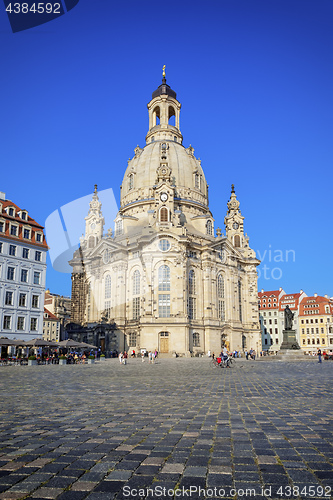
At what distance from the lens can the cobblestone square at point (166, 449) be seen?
4.88 m

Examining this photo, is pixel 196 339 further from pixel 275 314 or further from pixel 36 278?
pixel 275 314

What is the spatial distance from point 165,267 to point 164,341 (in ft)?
38.4

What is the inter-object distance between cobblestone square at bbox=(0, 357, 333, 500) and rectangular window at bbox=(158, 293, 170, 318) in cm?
5081

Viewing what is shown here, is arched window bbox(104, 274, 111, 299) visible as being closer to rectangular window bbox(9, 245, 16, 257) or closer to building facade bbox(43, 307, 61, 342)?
rectangular window bbox(9, 245, 16, 257)

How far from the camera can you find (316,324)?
346ft

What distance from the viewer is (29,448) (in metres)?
6.84

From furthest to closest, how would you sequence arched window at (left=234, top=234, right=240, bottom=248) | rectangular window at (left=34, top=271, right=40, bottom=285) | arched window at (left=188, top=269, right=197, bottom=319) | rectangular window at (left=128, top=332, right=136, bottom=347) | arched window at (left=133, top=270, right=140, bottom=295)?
1. arched window at (left=234, top=234, right=240, bottom=248)
2. arched window at (left=133, top=270, right=140, bottom=295)
3. arched window at (left=188, top=269, right=197, bottom=319)
4. rectangular window at (left=128, top=332, right=136, bottom=347)
5. rectangular window at (left=34, top=271, right=40, bottom=285)

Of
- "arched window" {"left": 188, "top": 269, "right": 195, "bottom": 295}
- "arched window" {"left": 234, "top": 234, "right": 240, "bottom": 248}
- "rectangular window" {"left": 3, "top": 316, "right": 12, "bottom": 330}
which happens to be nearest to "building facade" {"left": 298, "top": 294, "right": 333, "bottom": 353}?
"arched window" {"left": 234, "top": 234, "right": 240, "bottom": 248}

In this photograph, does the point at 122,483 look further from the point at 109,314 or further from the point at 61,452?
the point at 109,314

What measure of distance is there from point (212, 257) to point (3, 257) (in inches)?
1474

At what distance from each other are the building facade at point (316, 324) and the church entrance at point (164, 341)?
54657 mm

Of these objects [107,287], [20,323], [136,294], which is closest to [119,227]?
[107,287]

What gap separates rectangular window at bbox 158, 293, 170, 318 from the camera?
63094mm

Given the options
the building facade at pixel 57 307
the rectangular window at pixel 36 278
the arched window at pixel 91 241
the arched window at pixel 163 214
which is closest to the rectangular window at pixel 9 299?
the rectangular window at pixel 36 278
